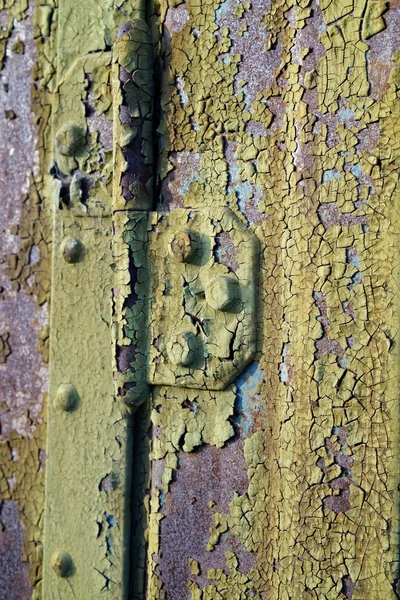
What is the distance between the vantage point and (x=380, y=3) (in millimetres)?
935

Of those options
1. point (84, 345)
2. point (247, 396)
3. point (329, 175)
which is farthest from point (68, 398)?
point (329, 175)

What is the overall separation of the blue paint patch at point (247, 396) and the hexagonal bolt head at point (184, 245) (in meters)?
0.19

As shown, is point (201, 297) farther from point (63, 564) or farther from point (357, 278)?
point (63, 564)

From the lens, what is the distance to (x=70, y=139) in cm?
118

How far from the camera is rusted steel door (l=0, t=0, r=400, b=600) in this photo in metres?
0.94

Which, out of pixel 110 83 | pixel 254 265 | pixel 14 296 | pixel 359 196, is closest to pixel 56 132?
pixel 110 83

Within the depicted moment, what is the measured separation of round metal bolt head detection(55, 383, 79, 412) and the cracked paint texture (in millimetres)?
150

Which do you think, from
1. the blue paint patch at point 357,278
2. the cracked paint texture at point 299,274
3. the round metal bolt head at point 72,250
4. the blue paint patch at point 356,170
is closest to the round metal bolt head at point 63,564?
the cracked paint texture at point 299,274

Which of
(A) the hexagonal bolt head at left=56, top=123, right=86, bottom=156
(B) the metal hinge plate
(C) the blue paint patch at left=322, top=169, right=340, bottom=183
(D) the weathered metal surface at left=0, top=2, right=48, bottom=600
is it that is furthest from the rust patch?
(A) the hexagonal bolt head at left=56, top=123, right=86, bottom=156

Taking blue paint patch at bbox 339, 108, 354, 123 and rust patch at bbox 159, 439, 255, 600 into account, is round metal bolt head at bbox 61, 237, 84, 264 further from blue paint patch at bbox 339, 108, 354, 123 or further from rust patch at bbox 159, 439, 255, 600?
blue paint patch at bbox 339, 108, 354, 123

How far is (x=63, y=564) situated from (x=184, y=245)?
559 mm

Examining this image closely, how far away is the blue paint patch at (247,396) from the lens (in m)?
1.04

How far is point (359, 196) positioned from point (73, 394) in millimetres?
558

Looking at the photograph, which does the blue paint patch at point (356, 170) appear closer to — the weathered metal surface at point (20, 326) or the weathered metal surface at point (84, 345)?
the weathered metal surface at point (84, 345)
